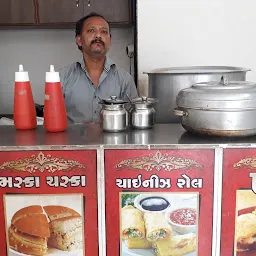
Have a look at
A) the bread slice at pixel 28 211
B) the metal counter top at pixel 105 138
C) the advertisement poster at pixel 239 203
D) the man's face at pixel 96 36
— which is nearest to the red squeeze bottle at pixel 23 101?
the metal counter top at pixel 105 138

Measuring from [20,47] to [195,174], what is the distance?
2.79 meters

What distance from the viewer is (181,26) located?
2482mm

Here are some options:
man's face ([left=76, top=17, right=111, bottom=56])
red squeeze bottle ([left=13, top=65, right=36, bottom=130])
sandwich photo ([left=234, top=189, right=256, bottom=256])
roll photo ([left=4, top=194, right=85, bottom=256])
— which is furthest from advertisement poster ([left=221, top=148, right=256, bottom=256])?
man's face ([left=76, top=17, right=111, bottom=56])

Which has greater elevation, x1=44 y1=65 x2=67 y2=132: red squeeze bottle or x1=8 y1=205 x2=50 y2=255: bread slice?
x1=44 y1=65 x2=67 y2=132: red squeeze bottle

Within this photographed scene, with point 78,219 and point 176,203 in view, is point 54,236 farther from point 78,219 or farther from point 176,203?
point 176,203

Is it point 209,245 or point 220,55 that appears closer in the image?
point 209,245

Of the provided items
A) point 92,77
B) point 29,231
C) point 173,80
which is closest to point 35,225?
point 29,231

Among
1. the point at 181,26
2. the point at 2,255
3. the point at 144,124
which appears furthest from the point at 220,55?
the point at 2,255

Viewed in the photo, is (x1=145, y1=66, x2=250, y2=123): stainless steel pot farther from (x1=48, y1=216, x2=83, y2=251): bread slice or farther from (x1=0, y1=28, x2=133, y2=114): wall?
(x1=0, y1=28, x2=133, y2=114): wall

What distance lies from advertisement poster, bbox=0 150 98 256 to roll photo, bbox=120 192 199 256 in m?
0.12

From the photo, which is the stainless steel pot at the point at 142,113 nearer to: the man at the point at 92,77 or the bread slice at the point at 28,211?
the bread slice at the point at 28,211

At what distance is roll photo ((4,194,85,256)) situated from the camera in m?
1.37

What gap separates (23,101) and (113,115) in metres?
0.37

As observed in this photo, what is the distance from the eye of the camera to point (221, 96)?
1.31 metres
